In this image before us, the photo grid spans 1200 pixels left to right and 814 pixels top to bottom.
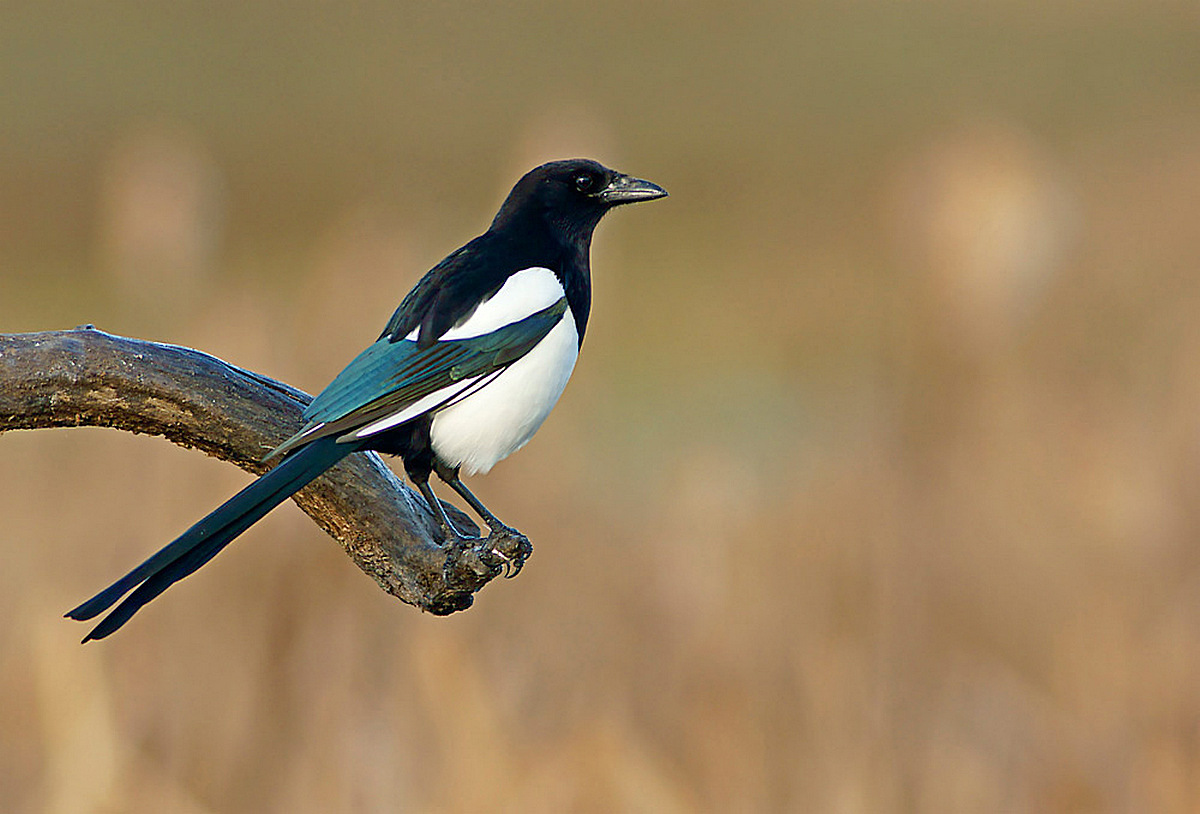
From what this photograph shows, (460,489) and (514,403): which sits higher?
(514,403)

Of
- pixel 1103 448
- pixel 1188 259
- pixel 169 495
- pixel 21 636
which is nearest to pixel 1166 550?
pixel 1103 448

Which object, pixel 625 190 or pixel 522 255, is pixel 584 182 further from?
pixel 522 255

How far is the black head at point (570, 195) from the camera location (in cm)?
151

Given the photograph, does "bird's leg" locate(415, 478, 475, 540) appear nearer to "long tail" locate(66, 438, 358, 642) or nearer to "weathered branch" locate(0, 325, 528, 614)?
"weathered branch" locate(0, 325, 528, 614)

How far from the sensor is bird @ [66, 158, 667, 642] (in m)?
1.12

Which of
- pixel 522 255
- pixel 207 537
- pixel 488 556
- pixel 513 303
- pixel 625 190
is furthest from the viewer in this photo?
pixel 625 190

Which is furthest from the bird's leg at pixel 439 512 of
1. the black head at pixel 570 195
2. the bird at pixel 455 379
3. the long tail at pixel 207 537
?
the black head at pixel 570 195

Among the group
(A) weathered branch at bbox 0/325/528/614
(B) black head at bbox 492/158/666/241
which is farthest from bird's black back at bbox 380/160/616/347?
(A) weathered branch at bbox 0/325/528/614

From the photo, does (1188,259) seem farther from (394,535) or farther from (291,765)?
(394,535)

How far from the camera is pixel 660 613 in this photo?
2.62 metres

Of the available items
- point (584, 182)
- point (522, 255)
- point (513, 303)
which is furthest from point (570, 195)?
point (513, 303)

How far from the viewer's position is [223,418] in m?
1.18

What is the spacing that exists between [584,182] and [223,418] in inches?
20.6

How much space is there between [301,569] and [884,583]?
92 centimetres
